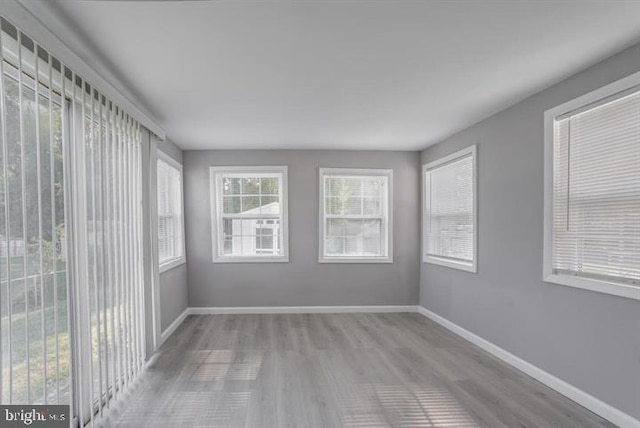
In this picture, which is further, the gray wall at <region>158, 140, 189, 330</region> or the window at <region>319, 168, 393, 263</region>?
the window at <region>319, 168, 393, 263</region>

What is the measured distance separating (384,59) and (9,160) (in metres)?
2.16

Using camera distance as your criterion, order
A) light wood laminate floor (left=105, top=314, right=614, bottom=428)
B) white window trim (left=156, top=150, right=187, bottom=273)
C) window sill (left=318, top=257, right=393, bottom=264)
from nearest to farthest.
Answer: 1. light wood laminate floor (left=105, top=314, right=614, bottom=428)
2. white window trim (left=156, top=150, right=187, bottom=273)
3. window sill (left=318, top=257, right=393, bottom=264)

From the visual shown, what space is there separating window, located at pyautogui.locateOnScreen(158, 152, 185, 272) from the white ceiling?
93 cm

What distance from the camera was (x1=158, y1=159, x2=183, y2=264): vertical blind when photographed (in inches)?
153

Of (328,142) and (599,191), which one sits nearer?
(599,191)

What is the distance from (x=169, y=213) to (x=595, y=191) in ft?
14.3

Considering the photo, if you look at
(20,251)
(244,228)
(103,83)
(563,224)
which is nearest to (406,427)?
(563,224)

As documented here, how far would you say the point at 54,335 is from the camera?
1.76m

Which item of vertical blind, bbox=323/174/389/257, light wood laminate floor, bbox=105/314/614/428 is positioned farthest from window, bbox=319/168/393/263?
light wood laminate floor, bbox=105/314/614/428

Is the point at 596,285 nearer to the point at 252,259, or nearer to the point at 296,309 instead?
the point at 296,309

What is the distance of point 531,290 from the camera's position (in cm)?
284

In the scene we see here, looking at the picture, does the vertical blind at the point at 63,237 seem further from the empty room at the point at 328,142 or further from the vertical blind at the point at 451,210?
the vertical blind at the point at 451,210

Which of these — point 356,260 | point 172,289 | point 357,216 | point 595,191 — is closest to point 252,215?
point 172,289

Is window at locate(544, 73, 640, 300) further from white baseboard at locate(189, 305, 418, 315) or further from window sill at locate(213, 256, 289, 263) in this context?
window sill at locate(213, 256, 289, 263)
